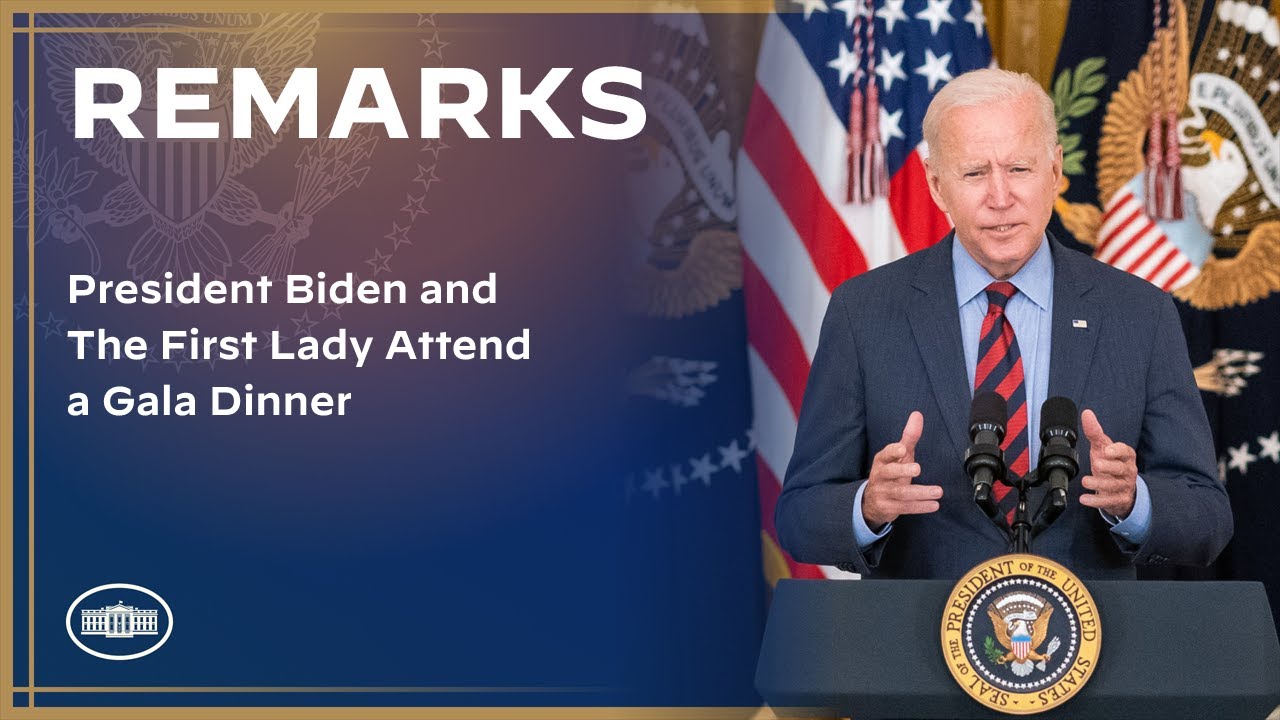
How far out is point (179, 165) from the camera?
3.80 metres

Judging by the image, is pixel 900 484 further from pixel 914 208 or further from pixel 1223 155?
pixel 1223 155

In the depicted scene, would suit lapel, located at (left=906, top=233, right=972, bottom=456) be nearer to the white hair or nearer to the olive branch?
the white hair

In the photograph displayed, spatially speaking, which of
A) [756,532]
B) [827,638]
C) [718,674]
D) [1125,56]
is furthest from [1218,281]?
[827,638]

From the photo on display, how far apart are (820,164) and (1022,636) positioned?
2236mm

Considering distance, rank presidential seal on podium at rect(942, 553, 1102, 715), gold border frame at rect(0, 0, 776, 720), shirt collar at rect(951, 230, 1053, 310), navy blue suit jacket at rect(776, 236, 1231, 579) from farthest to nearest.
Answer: gold border frame at rect(0, 0, 776, 720)
shirt collar at rect(951, 230, 1053, 310)
navy blue suit jacket at rect(776, 236, 1231, 579)
presidential seal on podium at rect(942, 553, 1102, 715)

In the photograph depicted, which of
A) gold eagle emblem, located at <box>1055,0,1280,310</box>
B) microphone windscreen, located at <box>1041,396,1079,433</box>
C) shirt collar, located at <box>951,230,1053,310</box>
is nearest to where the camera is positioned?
microphone windscreen, located at <box>1041,396,1079,433</box>

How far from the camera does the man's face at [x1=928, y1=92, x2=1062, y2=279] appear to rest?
2143 millimetres

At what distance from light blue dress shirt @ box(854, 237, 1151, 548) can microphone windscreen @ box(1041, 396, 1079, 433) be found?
15.8 inches

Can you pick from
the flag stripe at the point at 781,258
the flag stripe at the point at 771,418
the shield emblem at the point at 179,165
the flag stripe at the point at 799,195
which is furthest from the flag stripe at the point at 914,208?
the shield emblem at the point at 179,165

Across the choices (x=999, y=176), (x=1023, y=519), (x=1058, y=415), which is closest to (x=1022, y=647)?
(x=1023, y=519)

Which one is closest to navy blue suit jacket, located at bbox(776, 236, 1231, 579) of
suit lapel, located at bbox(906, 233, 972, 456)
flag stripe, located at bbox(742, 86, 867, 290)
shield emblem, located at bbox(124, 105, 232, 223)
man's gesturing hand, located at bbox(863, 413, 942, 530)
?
suit lapel, located at bbox(906, 233, 972, 456)

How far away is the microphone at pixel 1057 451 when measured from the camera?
5.31 feet
